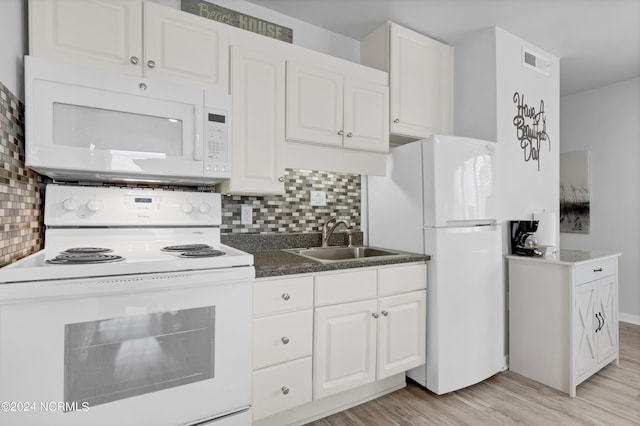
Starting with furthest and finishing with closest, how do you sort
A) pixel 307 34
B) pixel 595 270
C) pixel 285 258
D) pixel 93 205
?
1. pixel 307 34
2. pixel 595 270
3. pixel 285 258
4. pixel 93 205

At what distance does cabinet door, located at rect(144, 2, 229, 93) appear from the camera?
5.28ft

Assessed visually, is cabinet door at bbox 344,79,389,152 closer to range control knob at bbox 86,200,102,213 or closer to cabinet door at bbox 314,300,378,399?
cabinet door at bbox 314,300,378,399

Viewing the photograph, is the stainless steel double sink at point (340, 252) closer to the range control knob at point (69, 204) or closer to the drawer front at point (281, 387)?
the drawer front at point (281, 387)

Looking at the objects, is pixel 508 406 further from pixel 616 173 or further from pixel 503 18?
pixel 616 173

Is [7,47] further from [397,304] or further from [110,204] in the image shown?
[397,304]

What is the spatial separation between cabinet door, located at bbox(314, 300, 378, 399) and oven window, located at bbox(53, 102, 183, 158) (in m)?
1.14

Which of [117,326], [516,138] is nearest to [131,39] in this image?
[117,326]

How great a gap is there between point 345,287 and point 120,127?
135 cm

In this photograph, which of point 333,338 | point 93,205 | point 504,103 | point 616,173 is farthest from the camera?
point 616,173

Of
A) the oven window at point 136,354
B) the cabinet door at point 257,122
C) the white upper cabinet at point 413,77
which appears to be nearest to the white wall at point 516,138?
the white upper cabinet at point 413,77

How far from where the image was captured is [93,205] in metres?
1.62

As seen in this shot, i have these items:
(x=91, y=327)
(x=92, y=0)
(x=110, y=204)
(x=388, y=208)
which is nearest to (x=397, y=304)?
(x=388, y=208)

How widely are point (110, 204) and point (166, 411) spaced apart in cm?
99

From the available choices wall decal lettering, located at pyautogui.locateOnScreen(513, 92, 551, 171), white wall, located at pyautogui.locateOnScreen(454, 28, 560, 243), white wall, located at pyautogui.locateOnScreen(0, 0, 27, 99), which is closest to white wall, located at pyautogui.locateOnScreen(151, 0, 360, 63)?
white wall, located at pyautogui.locateOnScreen(0, 0, 27, 99)
